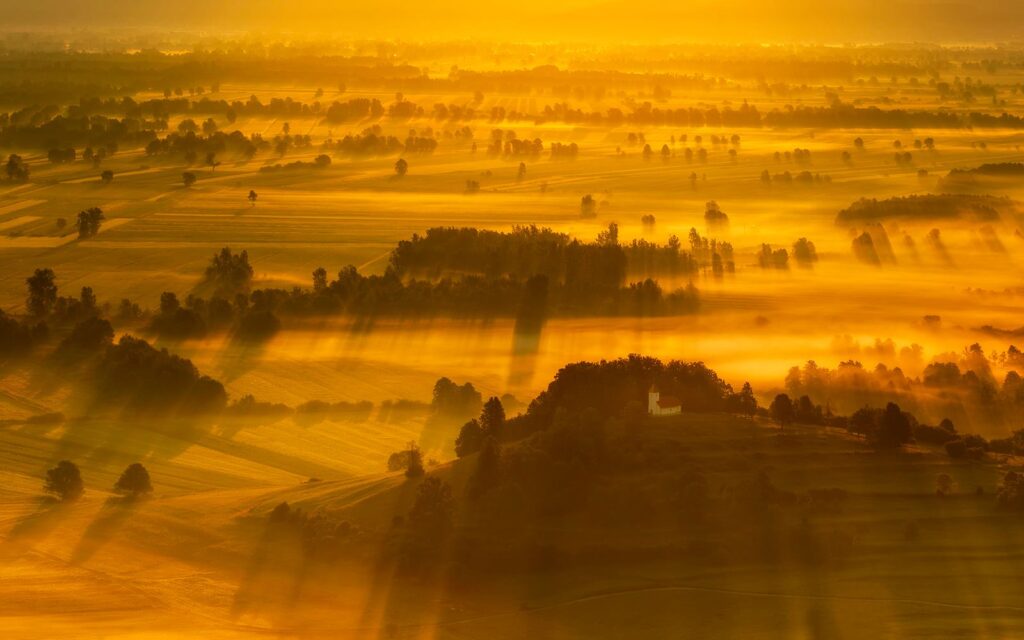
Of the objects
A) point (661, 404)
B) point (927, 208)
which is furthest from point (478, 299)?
point (927, 208)

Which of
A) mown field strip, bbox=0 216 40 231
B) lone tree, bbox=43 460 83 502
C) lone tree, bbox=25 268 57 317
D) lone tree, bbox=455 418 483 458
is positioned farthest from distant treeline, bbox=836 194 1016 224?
lone tree, bbox=43 460 83 502

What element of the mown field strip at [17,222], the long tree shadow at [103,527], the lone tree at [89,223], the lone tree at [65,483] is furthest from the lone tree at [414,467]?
the mown field strip at [17,222]

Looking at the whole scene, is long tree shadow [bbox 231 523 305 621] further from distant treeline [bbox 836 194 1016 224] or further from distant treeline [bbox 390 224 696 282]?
distant treeline [bbox 836 194 1016 224]

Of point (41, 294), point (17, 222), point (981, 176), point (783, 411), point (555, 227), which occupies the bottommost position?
point (783, 411)

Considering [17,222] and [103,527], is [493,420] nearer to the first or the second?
[103,527]

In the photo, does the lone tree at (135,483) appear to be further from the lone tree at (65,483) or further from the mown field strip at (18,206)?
the mown field strip at (18,206)

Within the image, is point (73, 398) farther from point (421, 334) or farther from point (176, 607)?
point (176, 607)
